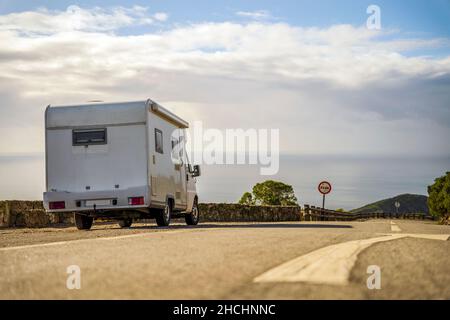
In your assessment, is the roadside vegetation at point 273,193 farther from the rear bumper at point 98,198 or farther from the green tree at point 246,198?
the rear bumper at point 98,198

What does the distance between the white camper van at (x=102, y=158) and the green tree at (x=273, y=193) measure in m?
83.5

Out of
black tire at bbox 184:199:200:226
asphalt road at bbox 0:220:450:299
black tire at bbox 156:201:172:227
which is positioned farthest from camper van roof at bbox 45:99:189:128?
asphalt road at bbox 0:220:450:299

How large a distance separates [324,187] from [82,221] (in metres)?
23.4

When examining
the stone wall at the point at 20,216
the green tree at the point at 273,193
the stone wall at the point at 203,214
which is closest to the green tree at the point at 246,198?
the green tree at the point at 273,193

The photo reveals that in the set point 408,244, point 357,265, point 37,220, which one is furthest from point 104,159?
point 357,265

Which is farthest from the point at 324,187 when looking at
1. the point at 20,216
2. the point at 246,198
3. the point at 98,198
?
the point at 246,198

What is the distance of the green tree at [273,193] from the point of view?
337 ft

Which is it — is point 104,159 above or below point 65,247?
above

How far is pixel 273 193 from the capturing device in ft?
340

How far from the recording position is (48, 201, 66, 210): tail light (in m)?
17.9

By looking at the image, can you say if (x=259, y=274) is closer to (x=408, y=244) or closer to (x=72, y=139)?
(x=408, y=244)

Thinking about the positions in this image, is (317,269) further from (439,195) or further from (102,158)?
(439,195)

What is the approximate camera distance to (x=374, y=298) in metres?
4.71

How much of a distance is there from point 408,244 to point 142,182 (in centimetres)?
933
